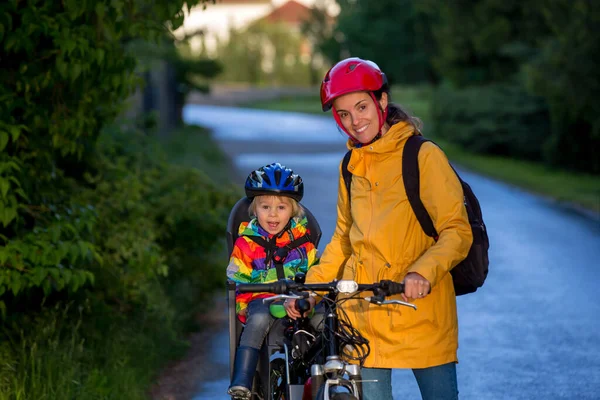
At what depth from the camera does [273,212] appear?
5.32 metres

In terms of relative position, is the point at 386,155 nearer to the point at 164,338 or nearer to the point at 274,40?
the point at 164,338

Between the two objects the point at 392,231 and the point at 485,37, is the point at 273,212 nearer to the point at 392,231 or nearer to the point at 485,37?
the point at 392,231

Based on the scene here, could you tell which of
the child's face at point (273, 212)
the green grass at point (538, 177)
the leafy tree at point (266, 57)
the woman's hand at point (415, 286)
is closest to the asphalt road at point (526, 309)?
the green grass at point (538, 177)

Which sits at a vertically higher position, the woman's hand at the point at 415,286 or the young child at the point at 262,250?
the young child at the point at 262,250

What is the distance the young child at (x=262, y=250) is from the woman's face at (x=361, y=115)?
0.98m

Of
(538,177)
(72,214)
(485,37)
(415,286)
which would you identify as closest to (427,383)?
(415,286)

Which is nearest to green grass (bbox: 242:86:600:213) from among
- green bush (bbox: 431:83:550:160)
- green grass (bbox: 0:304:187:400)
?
green bush (bbox: 431:83:550:160)

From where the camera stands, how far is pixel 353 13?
63.1m

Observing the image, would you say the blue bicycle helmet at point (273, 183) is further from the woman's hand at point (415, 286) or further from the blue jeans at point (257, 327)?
the woman's hand at point (415, 286)

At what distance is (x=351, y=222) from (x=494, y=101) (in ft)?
82.0

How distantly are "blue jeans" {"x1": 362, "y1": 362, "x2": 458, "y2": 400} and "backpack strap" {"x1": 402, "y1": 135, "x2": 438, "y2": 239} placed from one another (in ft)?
1.69

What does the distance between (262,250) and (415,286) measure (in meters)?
1.47

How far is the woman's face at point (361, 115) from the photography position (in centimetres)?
437

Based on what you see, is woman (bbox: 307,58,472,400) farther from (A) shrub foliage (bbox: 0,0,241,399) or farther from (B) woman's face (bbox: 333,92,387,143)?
(A) shrub foliage (bbox: 0,0,241,399)
